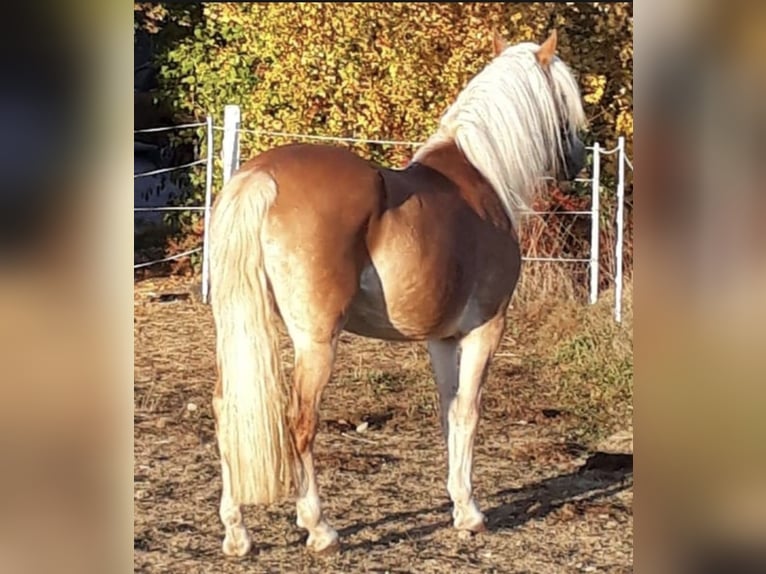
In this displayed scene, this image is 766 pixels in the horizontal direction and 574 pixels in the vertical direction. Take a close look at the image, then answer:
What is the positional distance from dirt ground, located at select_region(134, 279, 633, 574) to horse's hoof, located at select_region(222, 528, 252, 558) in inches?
Result: 1.3

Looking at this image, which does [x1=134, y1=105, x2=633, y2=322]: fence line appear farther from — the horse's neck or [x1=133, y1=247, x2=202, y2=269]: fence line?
the horse's neck

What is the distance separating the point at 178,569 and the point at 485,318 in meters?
1.18

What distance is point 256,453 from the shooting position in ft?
9.31

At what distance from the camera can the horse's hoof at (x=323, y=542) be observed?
3066 mm

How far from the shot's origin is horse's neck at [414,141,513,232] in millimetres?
3199

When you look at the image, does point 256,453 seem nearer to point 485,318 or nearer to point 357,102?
point 485,318

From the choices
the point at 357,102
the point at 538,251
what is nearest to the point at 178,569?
the point at 357,102

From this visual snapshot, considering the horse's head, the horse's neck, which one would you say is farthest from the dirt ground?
the horse's head

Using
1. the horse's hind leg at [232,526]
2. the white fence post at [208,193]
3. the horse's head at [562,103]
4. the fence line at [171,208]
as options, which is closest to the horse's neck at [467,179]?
the horse's head at [562,103]

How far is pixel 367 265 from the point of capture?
2.96 m

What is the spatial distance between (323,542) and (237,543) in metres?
0.25

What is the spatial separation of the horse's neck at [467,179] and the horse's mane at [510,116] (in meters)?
0.02
